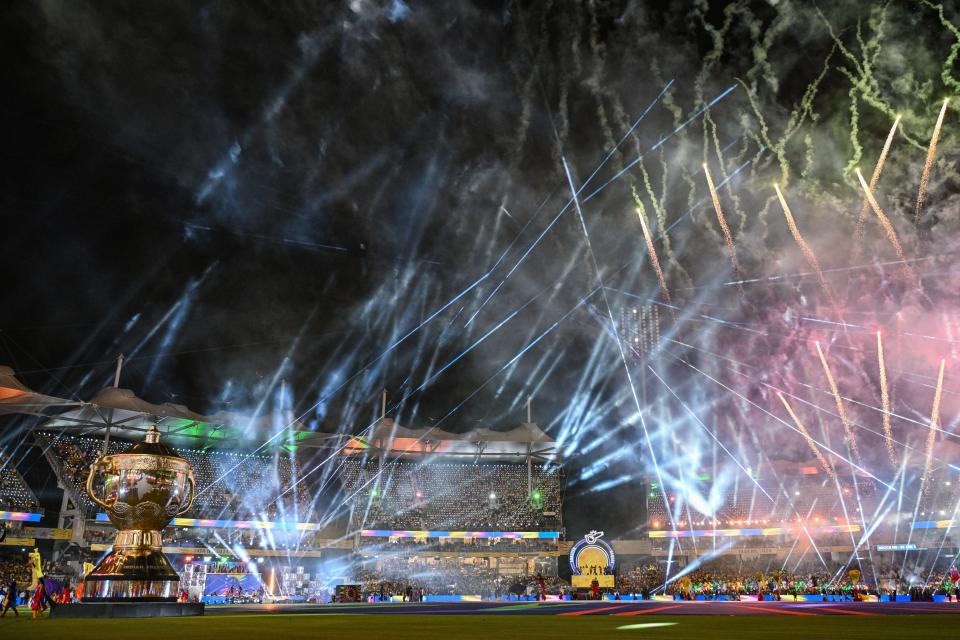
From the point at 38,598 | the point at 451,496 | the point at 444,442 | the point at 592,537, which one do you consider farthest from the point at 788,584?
the point at 38,598

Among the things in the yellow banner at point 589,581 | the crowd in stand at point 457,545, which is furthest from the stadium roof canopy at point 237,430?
the yellow banner at point 589,581

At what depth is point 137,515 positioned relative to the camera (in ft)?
56.4

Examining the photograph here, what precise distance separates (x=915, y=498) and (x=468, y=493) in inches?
1557

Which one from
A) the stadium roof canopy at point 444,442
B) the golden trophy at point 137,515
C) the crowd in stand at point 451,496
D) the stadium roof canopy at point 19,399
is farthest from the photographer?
the crowd in stand at point 451,496

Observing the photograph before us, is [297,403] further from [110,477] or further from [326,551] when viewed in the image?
[110,477]

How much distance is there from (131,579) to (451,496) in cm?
4969

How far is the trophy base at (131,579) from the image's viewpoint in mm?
16344

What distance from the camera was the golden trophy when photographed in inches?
653

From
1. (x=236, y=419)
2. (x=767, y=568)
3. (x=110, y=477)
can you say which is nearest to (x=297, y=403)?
(x=236, y=419)

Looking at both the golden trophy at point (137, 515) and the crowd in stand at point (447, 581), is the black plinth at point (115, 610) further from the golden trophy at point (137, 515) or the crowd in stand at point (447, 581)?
the crowd in stand at point (447, 581)

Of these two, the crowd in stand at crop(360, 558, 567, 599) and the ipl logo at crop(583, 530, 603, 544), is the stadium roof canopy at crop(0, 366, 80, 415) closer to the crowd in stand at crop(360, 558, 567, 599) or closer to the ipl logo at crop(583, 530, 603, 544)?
the crowd in stand at crop(360, 558, 567, 599)

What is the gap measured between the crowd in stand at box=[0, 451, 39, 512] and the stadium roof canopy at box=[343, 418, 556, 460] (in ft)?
75.8

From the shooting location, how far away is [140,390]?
165 feet

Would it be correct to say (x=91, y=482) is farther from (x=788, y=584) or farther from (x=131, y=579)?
(x=788, y=584)
